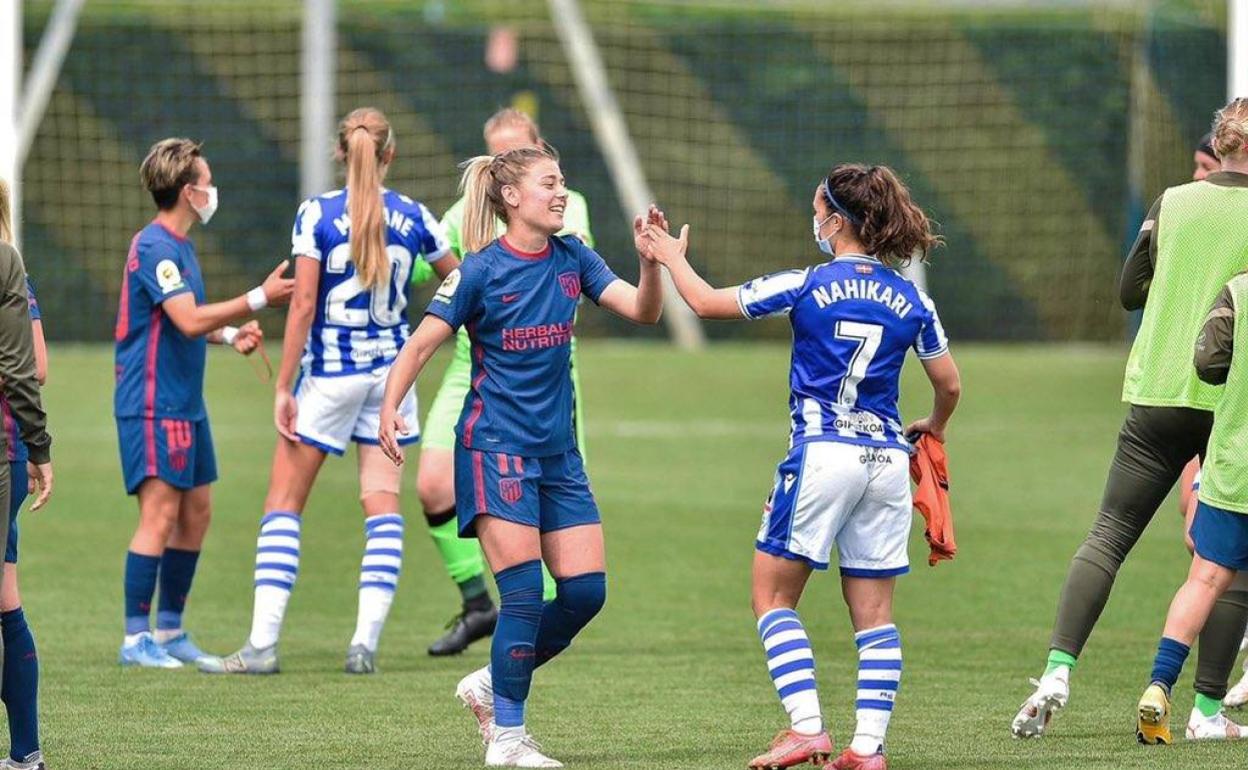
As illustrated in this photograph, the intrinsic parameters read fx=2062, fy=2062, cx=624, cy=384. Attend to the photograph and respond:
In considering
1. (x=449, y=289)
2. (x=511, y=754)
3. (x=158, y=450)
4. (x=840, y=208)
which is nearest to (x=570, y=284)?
(x=449, y=289)

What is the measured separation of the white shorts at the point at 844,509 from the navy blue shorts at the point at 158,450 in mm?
3042

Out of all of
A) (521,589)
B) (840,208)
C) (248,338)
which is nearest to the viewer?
(840,208)

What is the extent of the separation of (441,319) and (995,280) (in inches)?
828

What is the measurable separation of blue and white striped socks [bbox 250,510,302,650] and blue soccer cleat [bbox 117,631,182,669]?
1.29 ft

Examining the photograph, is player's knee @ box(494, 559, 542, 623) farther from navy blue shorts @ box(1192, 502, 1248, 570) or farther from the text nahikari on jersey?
navy blue shorts @ box(1192, 502, 1248, 570)

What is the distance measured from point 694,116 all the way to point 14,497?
67.9ft

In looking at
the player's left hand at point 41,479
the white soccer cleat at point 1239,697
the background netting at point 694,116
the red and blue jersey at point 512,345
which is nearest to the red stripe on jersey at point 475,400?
the red and blue jersey at point 512,345

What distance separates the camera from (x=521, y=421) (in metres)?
5.96

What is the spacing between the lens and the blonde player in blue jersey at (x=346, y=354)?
7.71 metres

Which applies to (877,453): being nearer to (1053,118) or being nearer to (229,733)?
(229,733)

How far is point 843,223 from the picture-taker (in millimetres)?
5801

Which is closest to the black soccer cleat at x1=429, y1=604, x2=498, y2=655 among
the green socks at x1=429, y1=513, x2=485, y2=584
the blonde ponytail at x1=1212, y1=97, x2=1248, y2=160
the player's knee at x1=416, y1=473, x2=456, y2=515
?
the green socks at x1=429, y1=513, x2=485, y2=584

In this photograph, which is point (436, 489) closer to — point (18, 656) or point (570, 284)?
point (570, 284)

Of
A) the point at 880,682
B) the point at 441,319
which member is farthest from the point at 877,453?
the point at 441,319
